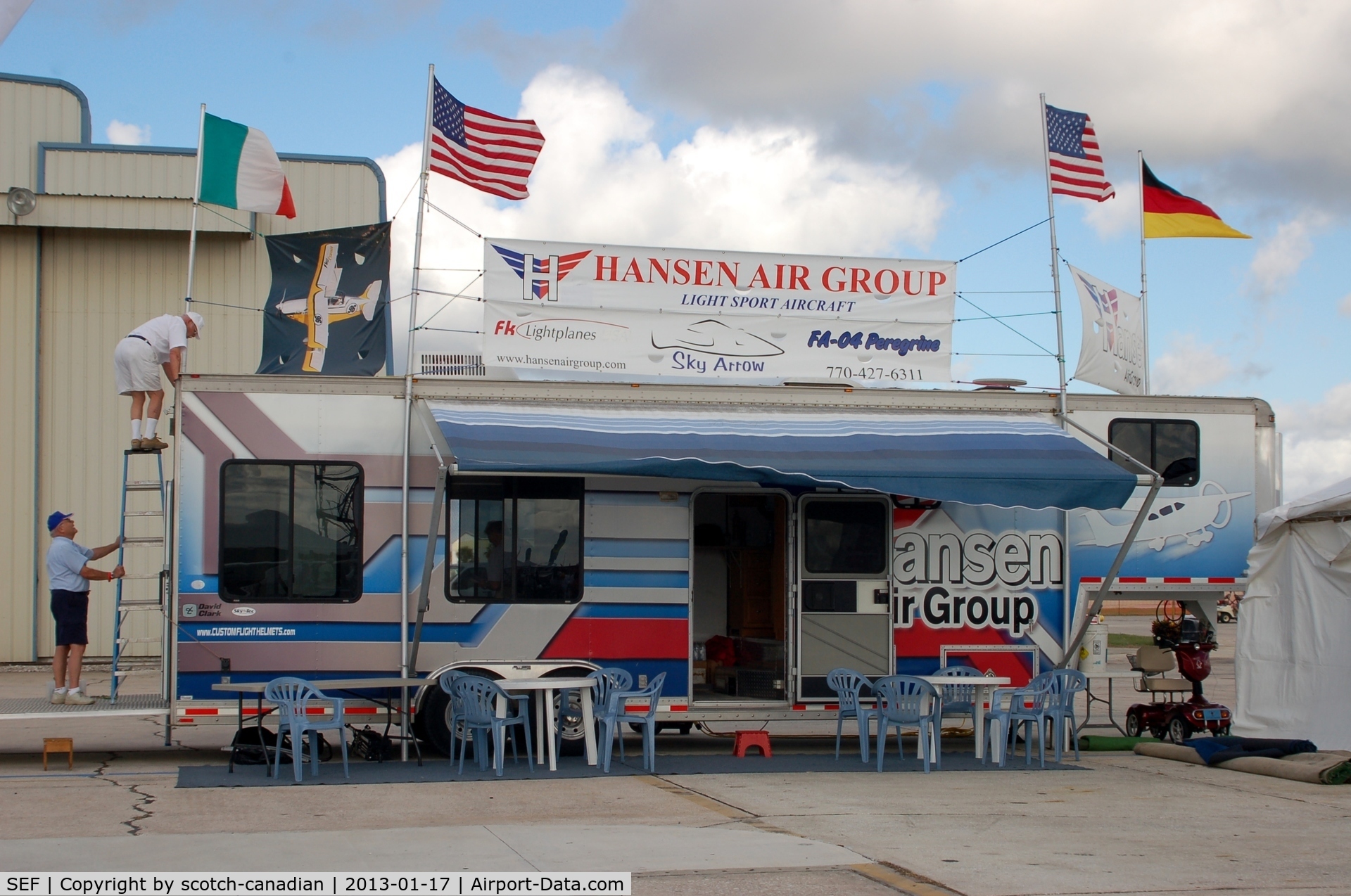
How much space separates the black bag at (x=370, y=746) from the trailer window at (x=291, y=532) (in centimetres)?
108

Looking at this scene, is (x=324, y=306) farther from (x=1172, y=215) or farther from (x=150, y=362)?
(x=1172, y=215)

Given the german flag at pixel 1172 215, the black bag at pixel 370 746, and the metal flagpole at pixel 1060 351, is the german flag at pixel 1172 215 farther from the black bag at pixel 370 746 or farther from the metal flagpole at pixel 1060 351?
the black bag at pixel 370 746

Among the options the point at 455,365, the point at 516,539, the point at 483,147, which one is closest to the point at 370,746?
the point at 516,539

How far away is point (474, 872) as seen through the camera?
6168 millimetres

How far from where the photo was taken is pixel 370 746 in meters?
10.4

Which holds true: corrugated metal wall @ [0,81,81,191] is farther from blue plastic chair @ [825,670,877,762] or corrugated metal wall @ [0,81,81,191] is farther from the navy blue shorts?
blue plastic chair @ [825,670,877,762]

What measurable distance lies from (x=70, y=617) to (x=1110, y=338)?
9128 mm

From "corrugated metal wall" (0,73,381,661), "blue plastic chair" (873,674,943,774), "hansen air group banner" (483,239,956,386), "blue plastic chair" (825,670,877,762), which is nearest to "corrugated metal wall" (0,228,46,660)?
"corrugated metal wall" (0,73,381,661)

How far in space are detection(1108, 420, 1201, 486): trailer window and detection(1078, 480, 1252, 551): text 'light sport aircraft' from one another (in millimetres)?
203

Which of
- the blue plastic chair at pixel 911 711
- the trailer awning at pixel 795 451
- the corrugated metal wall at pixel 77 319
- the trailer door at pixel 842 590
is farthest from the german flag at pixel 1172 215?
the corrugated metal wall at pixel 77 319

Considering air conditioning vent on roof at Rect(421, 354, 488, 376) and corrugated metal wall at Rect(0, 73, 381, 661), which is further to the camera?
corrugated metal wall at Rect(0, 73, 381, 661)

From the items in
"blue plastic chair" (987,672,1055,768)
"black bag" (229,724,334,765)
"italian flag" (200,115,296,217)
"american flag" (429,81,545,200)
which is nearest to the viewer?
"black bag" (229,724,334,765)

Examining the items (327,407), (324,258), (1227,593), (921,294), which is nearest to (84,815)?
(327,407)

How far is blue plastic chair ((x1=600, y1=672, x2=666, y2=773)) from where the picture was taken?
32.2 ft
